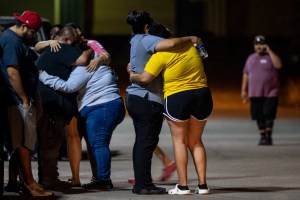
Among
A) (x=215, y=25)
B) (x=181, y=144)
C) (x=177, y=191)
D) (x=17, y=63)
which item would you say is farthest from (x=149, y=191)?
(x=215, y=25)

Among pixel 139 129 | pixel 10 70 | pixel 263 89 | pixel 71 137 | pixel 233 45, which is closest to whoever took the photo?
pixel 10 70

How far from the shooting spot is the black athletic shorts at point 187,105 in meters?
10.8

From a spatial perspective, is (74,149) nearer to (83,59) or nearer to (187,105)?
(83,59)

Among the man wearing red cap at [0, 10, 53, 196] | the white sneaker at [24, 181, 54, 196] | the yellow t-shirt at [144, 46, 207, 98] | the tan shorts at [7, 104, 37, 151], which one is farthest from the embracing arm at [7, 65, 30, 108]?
the yellow t-shirt at [144, 46, 207, 98]

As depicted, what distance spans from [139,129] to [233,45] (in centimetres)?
3098

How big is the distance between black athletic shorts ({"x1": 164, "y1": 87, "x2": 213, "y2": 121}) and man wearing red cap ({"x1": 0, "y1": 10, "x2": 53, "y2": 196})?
1.37 m

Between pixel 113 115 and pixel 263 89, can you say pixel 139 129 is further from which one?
pixel 263 89

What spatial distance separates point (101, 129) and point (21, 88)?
4.65ft

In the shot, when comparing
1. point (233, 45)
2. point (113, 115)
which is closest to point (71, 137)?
point (113, 115)

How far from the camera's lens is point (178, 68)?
426 inches

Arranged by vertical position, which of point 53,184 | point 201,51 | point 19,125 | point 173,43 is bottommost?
point 53,184

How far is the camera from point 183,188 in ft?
36.0

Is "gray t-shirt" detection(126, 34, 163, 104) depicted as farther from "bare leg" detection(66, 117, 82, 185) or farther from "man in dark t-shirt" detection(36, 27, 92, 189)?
"bare leg" detection(66, 117, 82, 185)

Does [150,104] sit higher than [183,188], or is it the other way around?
[150,104]
